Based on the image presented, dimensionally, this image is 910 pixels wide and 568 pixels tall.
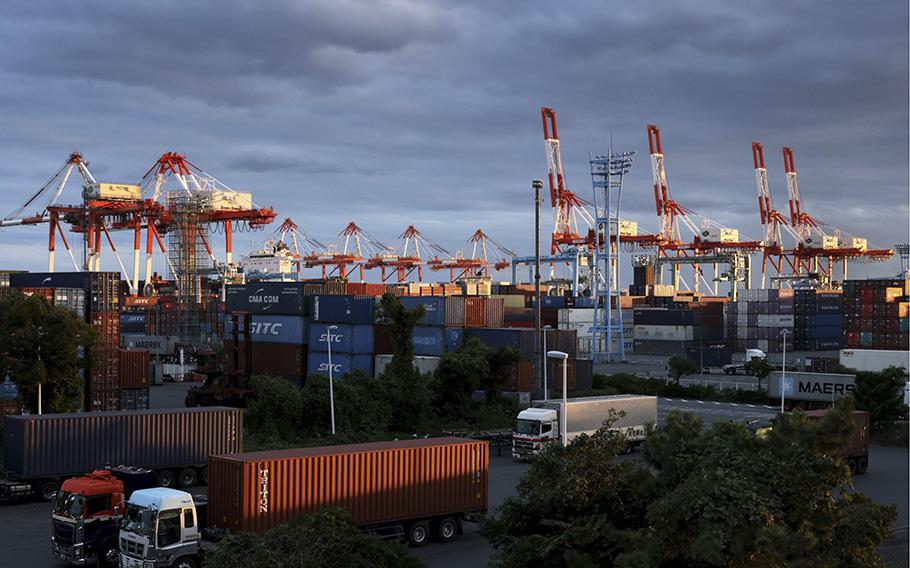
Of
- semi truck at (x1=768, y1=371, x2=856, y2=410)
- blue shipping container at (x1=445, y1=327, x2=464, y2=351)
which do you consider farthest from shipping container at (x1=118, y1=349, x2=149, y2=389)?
semi truck at (x1=768, y1=371, x2=856, y2=410)

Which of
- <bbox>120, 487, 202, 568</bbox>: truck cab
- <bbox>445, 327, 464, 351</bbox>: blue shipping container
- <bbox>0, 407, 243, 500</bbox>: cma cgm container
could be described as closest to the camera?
<bbox>120, 487, 202, 568</bbox>: truck cab

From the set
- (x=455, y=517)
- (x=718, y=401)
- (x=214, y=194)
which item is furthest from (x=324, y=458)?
(x=214, y=194)

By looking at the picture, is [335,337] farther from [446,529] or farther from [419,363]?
[446,529]

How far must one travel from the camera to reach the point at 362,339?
55.3 meters

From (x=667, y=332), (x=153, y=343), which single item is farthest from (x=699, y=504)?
(x=667, y=332)

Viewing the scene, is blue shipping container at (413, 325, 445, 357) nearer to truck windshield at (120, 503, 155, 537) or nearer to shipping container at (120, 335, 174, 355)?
truck windshield at (120, 503, 155, 537)

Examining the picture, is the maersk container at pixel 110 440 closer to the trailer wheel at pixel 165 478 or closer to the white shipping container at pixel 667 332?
the trailer wheel at pixel 165 478

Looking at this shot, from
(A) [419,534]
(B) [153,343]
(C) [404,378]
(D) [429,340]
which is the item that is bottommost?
(A) [419,534]

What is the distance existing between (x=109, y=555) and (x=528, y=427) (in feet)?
61.7

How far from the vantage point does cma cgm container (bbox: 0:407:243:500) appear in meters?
28.1

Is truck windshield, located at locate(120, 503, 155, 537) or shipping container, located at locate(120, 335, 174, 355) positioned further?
shipping container, located at locate(120, 335, 174, 355)

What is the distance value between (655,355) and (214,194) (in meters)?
52.4

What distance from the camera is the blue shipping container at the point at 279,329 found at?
57.1 meters

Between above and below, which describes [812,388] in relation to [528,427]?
above
